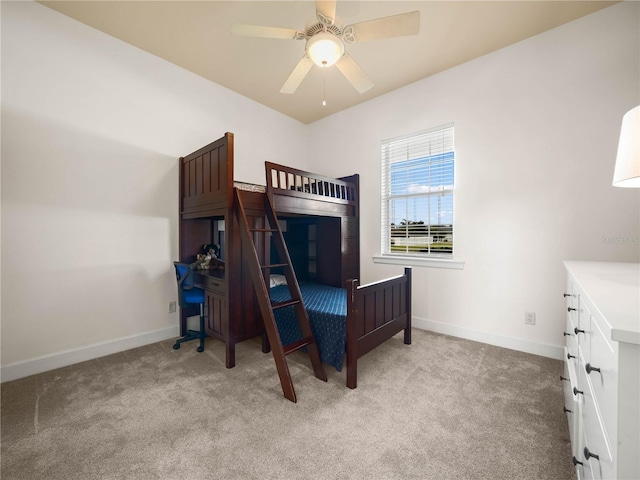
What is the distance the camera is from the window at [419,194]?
3182mm

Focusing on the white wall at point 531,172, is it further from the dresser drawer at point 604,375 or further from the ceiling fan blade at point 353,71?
the dresser drawer at point 604,375

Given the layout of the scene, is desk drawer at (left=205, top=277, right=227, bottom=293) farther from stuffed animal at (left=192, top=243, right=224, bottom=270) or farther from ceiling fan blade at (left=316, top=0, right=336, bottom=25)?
ceiling fan blade at (left=316, top=0, right=336, bottom=25)

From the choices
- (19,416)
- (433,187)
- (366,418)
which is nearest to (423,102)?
(433,187)

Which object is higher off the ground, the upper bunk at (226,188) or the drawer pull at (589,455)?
the upper bunk at (226,188)

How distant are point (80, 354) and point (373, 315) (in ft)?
8.90

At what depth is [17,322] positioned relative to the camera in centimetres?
222

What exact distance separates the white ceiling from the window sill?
2.19m

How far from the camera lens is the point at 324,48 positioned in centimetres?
191

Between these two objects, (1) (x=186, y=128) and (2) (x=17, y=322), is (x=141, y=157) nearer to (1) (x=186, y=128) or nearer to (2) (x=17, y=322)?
(1) (x=186, y=128)

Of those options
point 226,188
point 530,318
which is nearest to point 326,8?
point 226,188

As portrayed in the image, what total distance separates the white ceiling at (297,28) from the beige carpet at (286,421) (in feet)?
9.74

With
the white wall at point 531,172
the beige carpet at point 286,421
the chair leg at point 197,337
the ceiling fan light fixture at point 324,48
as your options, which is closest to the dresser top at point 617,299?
the beige carpet at point 286,421

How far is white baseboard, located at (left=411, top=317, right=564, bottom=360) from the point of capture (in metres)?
2.53

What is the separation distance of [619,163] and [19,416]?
368cm
